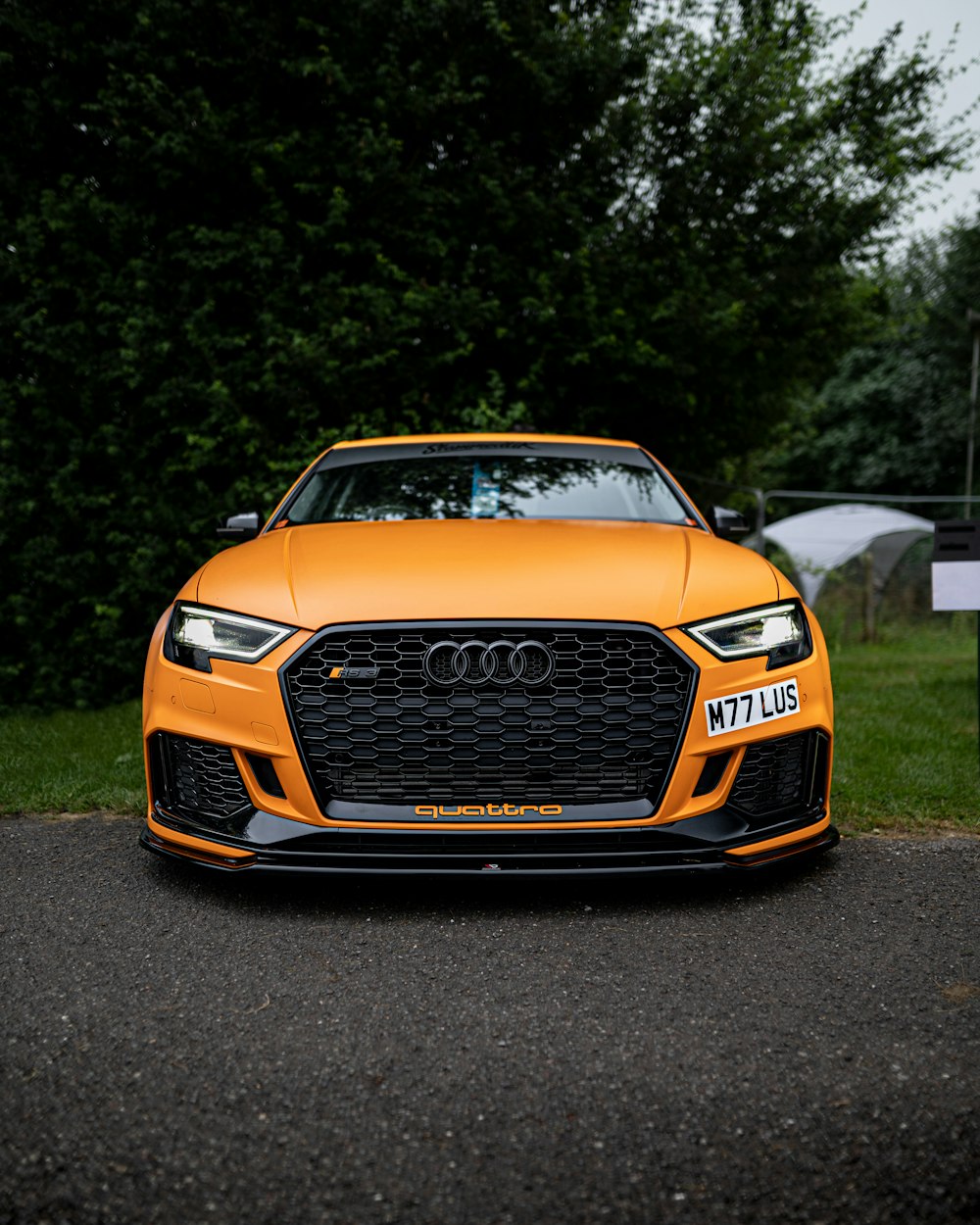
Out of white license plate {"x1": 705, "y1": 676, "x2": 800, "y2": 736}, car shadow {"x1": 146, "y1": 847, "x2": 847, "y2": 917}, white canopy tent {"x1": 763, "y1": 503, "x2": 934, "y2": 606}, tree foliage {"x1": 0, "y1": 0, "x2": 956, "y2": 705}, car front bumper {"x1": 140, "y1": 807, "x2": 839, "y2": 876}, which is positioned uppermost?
tree foliage {"x1": 0, "y1": 0, "x2": 956, "y2": 705}

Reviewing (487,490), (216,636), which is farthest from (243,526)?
(216,636)

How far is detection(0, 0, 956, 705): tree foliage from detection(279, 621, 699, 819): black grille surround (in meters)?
4.31

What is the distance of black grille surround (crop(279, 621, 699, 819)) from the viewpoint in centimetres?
302

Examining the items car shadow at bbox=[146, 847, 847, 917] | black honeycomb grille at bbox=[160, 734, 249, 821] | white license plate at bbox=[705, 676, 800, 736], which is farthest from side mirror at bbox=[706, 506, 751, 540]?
black honeycomb grille at bbox=[160, 734, 249, 821]

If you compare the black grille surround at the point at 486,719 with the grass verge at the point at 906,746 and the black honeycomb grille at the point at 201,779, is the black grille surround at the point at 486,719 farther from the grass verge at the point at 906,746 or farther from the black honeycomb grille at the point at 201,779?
the grass verge at the point at 906,746

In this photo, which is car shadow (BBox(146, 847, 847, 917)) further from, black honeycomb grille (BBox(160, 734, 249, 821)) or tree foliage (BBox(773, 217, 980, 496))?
tree foliage (BBox(773, 217, 980, 496))

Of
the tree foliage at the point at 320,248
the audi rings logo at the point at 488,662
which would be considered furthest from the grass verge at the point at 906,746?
the tree foliage at the point at 320,248

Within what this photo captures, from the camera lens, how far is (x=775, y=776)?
127 inches

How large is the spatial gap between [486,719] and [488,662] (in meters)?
0.16

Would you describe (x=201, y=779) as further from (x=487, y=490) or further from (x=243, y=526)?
(x=487, y=490)

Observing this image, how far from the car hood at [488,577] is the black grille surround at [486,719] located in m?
0.07

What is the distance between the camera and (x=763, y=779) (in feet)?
10.5

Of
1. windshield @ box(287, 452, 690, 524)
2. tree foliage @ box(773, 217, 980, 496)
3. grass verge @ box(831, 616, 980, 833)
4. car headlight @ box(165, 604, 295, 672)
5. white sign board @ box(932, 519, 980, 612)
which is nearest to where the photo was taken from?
car headlight @ box(165, 604, 295, 672)

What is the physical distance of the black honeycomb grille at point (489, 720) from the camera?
302cm
